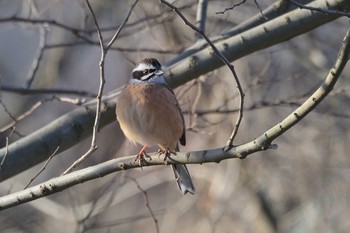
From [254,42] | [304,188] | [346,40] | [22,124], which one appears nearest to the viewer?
[346,40]

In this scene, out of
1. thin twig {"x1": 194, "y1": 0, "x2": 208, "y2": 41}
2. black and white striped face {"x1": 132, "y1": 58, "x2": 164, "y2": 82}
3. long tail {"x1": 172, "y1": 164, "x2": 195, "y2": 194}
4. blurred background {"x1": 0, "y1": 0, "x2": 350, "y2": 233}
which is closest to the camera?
long tail {"x1": 172, "y1": 164, "x2": 195, "y2": 194}

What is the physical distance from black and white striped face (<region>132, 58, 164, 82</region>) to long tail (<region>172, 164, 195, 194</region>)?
0.74 m

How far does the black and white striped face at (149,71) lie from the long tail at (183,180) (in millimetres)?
738

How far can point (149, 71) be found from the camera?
604 centimetres

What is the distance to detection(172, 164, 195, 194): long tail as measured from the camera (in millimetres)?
5566

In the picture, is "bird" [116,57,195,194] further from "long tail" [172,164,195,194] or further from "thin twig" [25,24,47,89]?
"thin twig" [25,24,47,89]

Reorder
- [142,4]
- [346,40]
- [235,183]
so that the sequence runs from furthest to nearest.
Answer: [235,183]
[142,4]
[346,40]

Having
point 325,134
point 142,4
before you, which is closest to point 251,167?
point 325,134

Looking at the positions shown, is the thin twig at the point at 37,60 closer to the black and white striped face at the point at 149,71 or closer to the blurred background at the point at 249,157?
the black and white striped face at the point at 149,71

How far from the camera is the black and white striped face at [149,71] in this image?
597 centimetres

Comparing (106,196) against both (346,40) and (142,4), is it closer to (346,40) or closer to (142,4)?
(142,4)

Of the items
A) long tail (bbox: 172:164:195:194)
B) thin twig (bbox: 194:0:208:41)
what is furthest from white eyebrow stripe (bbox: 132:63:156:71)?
long tail (bbox: 172:164:195:194)

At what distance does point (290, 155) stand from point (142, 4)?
9.91ft

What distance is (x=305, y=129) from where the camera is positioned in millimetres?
10211
